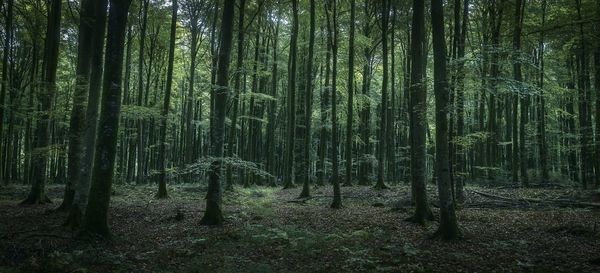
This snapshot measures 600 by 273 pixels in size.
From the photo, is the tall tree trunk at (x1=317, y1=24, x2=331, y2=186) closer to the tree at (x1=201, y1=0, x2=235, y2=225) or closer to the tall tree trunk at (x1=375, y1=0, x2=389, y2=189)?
the tall tree trunk at (x1=375, y1=0, x2=389, y2=189)

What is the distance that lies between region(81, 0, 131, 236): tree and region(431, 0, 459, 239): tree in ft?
27.2

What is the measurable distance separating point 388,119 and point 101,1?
20207mm

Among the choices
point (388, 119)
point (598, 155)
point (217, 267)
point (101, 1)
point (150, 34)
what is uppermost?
point (150, 34)

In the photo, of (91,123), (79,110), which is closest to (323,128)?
(79,110)

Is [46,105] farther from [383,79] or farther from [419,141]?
[383,79]

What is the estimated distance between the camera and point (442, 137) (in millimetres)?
9953

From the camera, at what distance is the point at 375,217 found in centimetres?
1355

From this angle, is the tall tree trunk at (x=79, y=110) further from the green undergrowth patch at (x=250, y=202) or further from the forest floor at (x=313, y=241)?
the green undergrowth patch at (x=250, y=202)

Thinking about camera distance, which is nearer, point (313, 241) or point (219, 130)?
point (313, 241)

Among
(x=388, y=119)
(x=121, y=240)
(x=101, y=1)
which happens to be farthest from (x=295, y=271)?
(x=388, y=119)

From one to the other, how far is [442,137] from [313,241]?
4.31m

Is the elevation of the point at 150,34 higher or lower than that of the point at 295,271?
higher

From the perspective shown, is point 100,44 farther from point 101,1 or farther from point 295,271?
point 295,271

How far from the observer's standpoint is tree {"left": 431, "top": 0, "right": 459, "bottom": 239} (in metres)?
9.80
